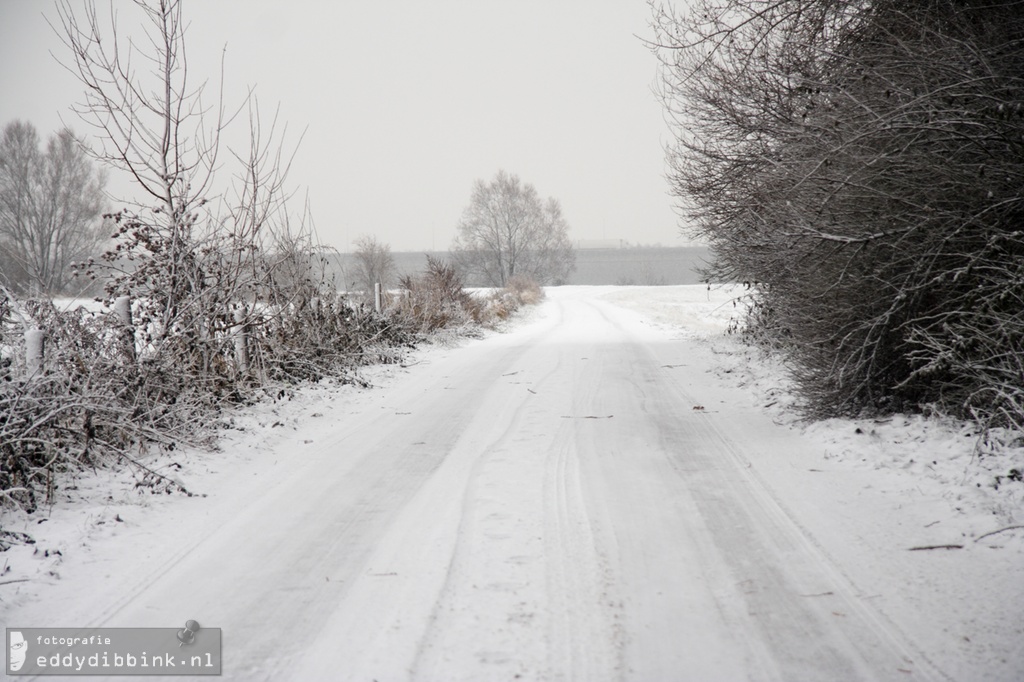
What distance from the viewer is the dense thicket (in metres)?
4.41

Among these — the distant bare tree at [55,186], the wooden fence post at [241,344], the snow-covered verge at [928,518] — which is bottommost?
the snow-covered verge at [928,518]

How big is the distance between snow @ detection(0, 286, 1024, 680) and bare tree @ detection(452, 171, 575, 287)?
2303 inches

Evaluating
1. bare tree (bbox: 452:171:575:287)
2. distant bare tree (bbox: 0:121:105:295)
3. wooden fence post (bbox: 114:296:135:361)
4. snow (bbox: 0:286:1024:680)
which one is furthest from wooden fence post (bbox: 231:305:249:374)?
bare tree (bbox: 452:171:575:287)

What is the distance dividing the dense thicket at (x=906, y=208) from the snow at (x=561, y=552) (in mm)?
517

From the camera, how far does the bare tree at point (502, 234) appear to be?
6425 centimetres

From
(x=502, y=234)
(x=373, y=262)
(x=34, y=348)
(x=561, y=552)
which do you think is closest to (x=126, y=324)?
(x=34, y=348)

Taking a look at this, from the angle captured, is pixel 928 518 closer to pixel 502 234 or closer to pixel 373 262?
pixel 373 262

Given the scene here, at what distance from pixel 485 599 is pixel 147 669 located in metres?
1.39

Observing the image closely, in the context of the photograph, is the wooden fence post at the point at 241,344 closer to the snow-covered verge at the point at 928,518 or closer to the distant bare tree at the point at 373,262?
the snow-covered verge at the point at 928,518

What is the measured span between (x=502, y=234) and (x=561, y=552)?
62.8m

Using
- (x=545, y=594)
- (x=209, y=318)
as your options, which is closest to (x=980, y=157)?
(x=545, y=594)

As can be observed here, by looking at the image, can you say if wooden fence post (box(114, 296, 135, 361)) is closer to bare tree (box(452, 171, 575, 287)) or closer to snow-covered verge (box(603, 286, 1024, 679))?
snow-covered verge (box(603, 286, 1024, 679))

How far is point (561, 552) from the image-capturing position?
133 inches

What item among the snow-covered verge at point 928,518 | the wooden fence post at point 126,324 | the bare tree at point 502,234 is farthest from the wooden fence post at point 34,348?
the bare tree at point 502,234
